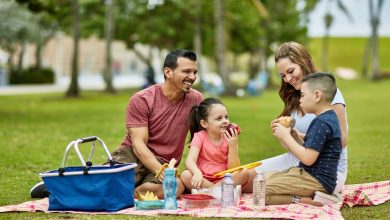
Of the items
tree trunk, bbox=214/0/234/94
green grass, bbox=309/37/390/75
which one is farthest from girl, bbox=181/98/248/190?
green grass, bbox=309/37/390/75

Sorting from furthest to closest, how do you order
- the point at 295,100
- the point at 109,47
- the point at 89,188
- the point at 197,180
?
the point at 109,47
the point at 295,100
the point at 197,180
the point at 89,188

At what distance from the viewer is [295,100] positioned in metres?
8.29

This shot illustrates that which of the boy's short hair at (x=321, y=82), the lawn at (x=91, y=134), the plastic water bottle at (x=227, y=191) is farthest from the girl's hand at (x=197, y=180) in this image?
the boy's short hair at (x=321, y=82)

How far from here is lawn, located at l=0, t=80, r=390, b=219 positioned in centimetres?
970

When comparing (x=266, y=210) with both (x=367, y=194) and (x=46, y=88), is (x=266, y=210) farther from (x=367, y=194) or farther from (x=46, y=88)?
(x=46, y=88)

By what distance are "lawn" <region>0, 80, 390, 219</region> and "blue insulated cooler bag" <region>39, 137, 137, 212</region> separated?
0.21 meters

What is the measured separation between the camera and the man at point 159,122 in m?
8.09

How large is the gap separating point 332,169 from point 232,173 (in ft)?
3.17

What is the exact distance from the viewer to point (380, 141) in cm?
1579

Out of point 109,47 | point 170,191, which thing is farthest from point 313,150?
point 109,47

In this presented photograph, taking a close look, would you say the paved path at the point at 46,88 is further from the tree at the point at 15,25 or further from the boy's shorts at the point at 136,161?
the boy's shorts at the point at 136,161

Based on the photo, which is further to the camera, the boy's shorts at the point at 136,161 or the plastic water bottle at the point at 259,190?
the boy's shorts at the point at 136,161

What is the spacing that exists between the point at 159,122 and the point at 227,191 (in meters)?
1.20

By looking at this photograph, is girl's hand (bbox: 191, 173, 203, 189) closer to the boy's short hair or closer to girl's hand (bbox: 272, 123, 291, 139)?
girl's hand (bbox: 272, 123, 291, 139)
